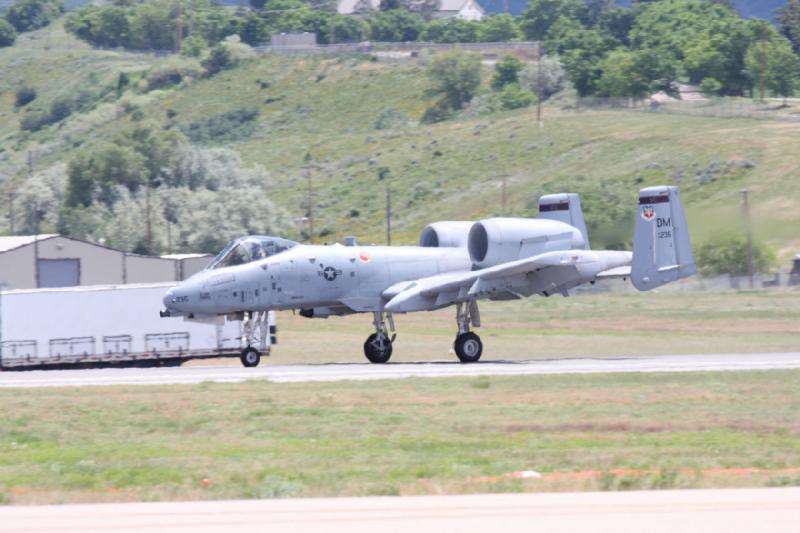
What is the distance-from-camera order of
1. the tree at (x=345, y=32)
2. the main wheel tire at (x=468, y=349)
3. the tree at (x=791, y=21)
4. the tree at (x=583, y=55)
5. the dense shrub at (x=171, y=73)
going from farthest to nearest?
the tree at (x=345, y=32), the tree at (x=791, y=21), the dense shrub at (x=171, y=73), the tree at (x=583, y=55), the main wheel tire at (x=468, y=349)

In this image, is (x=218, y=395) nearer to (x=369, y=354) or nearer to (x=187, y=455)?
(x=187, y=455)

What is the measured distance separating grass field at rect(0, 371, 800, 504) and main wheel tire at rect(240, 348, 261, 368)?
5.24m

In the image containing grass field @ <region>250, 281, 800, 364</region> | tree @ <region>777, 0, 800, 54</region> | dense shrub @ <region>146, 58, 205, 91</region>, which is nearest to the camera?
grass field @ <region>250, 281, 800, 364</region>

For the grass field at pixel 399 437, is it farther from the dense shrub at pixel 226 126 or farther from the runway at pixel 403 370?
the dense shrub at pixel 226 126

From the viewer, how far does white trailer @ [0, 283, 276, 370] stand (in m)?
35.6

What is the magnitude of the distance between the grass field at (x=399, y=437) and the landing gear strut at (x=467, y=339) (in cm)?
493

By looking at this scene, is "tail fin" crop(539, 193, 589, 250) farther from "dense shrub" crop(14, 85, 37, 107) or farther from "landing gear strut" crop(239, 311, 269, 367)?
"dense shrub" crop(14, 85, 37, 107)

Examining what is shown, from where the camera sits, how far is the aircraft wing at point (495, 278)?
31125 mm

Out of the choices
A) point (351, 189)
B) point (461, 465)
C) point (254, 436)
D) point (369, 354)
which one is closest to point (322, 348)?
Result: point (369, 354)

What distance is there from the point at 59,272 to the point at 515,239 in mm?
32995

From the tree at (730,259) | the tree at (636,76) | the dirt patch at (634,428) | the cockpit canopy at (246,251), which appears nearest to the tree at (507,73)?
the tree at (636,76)

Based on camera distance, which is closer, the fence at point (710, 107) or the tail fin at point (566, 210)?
the tail fin at point (566, 210)

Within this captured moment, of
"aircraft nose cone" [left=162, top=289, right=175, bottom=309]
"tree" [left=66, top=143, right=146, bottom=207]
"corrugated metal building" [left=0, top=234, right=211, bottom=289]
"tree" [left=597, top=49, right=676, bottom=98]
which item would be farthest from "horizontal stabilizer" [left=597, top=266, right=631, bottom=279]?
"tree" [left=597, top=49, right=676, bottom=98]

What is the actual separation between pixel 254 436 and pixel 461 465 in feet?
14.1
